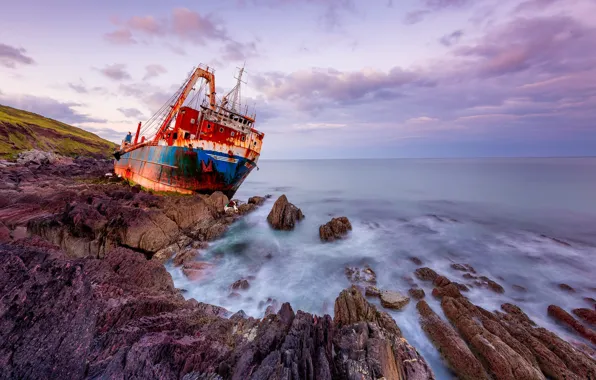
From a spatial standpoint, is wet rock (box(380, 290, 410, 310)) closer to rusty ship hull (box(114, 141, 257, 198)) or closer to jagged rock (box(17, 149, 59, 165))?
rusty ship hull (box(114, 141, 257, 198))

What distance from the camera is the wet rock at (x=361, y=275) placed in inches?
568

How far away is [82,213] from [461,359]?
18598mm

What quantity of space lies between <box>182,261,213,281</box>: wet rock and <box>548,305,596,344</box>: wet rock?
56.4 feet

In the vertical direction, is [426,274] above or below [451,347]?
above

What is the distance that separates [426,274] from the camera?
563 inches

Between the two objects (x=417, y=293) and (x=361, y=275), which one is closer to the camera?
(x=417, y=293)

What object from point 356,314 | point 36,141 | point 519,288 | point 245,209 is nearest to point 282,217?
point 245,209

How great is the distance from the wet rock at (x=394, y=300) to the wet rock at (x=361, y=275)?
2.10 m

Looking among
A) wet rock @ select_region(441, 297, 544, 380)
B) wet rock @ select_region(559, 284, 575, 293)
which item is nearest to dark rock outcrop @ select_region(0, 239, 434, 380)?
wet rock @ select_region(441, 297, 544, 380)

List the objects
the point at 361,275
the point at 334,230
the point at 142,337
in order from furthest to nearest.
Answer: the point at 334,230 → the point at 361,275 → the point at 142,337

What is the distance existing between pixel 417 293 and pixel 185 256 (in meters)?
13.4

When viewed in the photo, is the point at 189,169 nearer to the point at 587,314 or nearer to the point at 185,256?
the point at 185,256

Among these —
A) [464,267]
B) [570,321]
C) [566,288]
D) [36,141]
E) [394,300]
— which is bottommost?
[394,300]

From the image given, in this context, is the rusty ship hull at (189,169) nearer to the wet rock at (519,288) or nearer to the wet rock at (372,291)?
the wet rock at (372,291)
